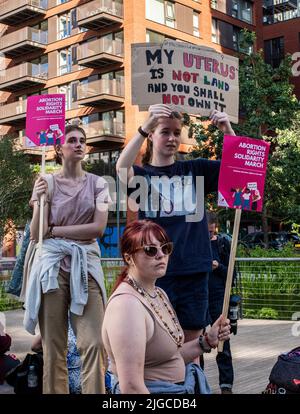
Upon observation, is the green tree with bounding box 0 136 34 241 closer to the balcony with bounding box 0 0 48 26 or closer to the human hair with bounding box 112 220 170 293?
the balcony with bounding box 0 0 48 26

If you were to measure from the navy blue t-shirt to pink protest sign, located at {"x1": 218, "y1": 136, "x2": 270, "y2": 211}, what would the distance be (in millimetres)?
224

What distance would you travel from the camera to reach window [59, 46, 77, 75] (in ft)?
125

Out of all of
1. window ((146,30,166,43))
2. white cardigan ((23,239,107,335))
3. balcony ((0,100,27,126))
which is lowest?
white cardigan ((23,239,107,335))

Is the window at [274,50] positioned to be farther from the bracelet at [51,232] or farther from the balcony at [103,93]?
the bracelet at [51,232]

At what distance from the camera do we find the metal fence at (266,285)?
993 cm

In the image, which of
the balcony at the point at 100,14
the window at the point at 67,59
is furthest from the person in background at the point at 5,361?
the window at the point at 67,59

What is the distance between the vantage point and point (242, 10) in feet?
133

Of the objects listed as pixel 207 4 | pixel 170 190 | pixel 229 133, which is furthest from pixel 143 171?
pixel 207 4

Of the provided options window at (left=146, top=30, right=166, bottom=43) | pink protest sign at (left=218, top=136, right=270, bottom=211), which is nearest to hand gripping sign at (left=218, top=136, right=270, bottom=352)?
pink protest sign at (left=218, top=136, right=270, bottom=211)

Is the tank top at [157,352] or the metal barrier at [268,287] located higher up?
the tank top at [157,352]

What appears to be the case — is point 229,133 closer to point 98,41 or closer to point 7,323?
point 7,323

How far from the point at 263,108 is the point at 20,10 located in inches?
877

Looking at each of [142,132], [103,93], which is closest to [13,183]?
[103,93]

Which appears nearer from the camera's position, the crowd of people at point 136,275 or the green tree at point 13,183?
the crowd of people at point 136,275
